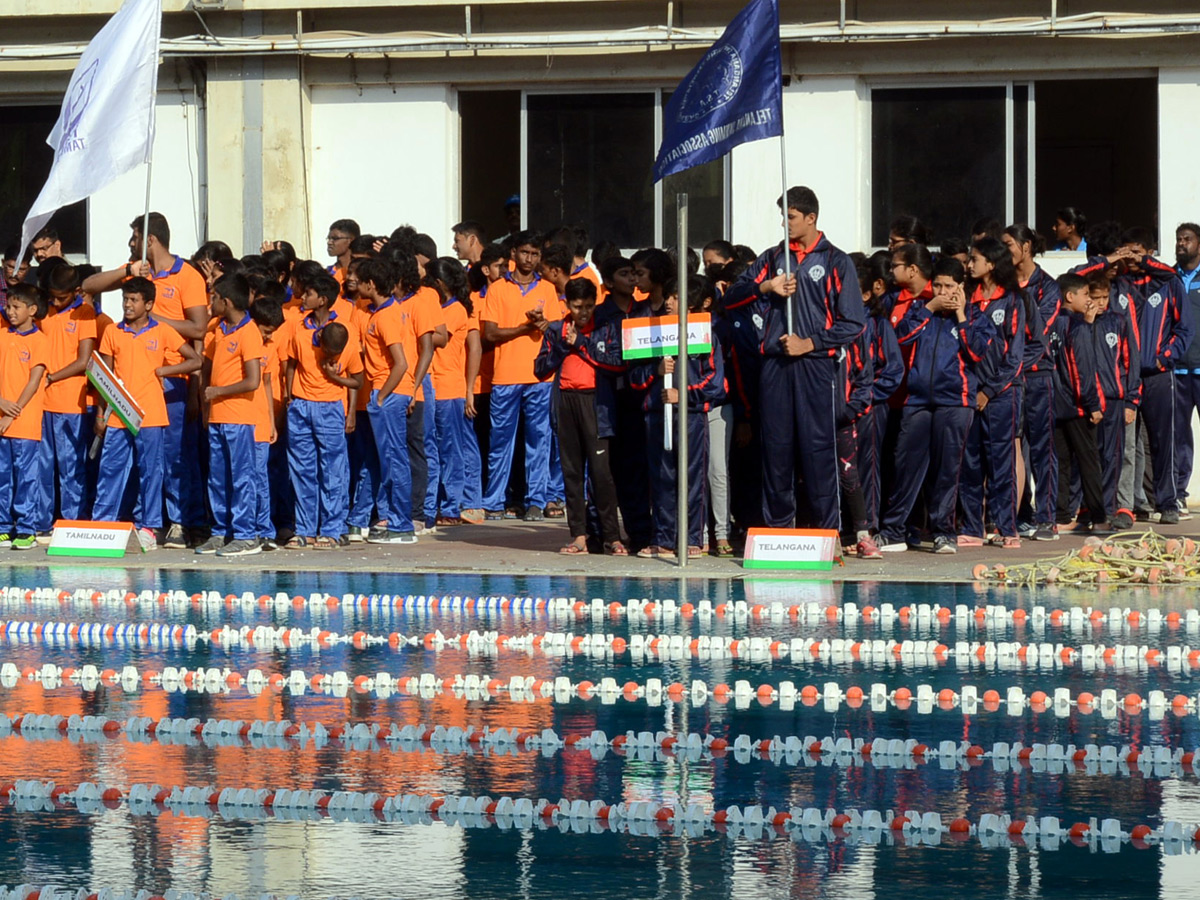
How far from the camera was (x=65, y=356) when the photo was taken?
46.9 feet

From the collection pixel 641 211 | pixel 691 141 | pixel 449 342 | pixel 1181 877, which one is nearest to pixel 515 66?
pixel 641 211

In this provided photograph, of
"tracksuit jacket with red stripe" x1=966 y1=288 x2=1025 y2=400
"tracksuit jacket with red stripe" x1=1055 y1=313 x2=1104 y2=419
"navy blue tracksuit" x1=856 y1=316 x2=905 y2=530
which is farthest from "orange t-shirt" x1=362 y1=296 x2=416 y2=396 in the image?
"tracksuit jacket with red stripe" x1=1055 y1=313 x2=1104 y2=419

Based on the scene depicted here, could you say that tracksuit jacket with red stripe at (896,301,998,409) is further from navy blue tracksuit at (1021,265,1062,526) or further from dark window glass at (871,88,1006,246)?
dark window glass at (871,88,1006,246)

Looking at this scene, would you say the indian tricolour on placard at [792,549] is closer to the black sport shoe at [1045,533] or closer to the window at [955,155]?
the black sport shoe at [1045,533]

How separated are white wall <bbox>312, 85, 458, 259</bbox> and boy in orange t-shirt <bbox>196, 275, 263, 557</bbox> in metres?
5.55

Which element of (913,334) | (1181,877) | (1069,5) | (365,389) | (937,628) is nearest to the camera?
(1181,877)

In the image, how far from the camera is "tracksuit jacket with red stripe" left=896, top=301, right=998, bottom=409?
12984 mm

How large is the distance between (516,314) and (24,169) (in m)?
7.16

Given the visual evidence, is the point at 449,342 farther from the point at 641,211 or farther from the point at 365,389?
the point at 641,211

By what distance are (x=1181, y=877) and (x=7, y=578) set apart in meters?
9.03

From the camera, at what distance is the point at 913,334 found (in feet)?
42.9

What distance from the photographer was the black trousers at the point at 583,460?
1291 cm

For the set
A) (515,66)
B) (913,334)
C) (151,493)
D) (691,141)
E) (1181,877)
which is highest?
(515,66)

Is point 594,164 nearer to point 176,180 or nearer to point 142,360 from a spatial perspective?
Answer: point 176,180
